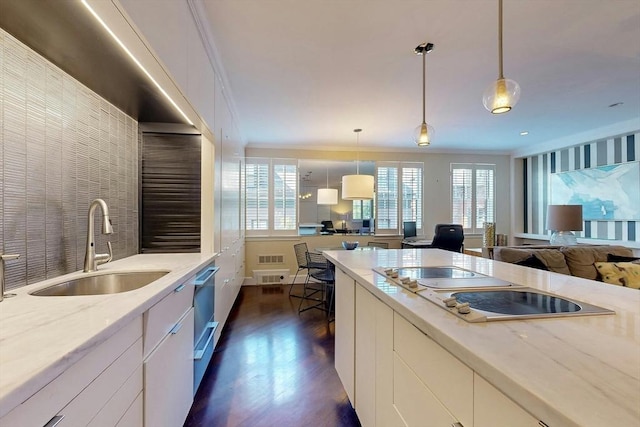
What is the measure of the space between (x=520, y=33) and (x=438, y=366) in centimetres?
241

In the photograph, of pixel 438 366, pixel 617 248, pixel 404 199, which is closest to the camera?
pixel 438 366

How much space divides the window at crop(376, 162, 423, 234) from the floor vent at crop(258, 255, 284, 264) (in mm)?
1950

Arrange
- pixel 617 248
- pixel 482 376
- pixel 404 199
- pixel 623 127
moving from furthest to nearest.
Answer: pixel 404 199
pixel 623 127
pixel 617 248
pixel 482 376

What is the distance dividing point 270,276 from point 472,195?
432 cm

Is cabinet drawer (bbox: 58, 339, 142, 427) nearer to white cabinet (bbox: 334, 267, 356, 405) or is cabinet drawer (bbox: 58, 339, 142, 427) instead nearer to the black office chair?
white cabinet (bbox: 334, 267, 356, 405)

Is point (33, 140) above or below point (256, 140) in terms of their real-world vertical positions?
below

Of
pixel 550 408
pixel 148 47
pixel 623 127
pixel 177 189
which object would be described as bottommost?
pixel 550 408

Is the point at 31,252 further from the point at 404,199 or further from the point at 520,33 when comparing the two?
the point at 404,199

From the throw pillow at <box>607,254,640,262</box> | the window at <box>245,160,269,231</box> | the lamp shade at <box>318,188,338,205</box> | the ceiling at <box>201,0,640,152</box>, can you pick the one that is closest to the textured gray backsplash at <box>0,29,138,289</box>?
the ceiling at <box>201,0,640,152</box>

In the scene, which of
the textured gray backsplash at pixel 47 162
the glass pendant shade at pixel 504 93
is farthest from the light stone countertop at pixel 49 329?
the glass pendant shade at pixel 504 93

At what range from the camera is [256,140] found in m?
4.95

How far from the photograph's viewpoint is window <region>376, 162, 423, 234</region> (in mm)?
5512

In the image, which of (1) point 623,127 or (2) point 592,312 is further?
(1) point 623,127

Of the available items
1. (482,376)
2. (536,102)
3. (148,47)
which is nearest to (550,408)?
(482,376)
